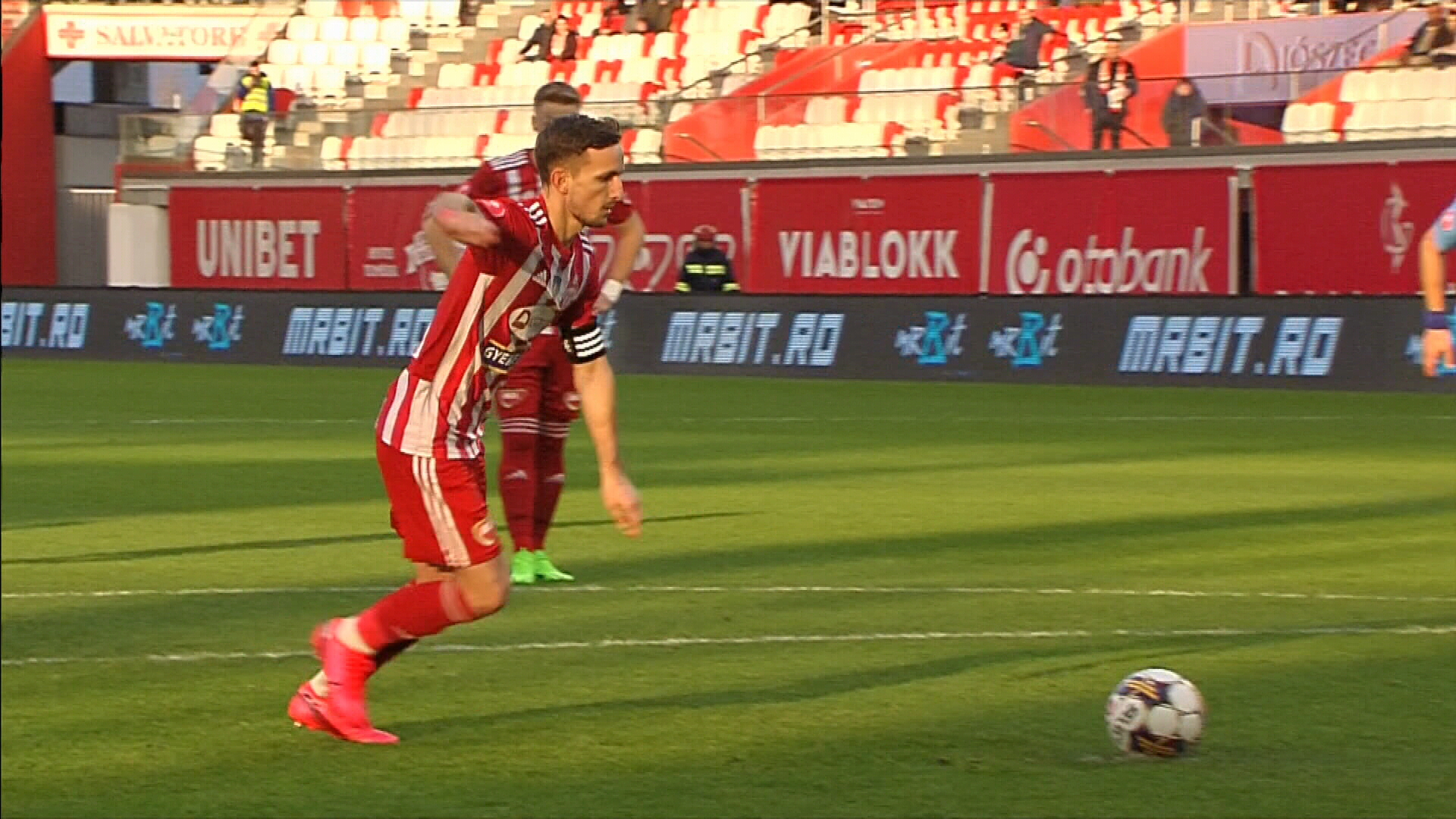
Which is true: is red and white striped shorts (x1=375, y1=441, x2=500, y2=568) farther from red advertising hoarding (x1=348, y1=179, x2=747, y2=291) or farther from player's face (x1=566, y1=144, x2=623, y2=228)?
red advertising hoarding (x1=348, y1=179, x2=747, y2=291)

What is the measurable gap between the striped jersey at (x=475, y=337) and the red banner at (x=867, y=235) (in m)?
23.8

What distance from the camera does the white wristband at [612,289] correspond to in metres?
9.98

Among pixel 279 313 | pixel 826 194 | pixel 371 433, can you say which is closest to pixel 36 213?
pixel 279 313

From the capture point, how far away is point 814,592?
1004cm

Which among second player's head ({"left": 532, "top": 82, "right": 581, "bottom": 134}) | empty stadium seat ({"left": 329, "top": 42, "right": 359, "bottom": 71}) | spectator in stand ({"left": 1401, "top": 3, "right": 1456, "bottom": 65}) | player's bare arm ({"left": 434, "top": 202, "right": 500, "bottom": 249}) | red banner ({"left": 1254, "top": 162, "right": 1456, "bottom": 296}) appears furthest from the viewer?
empty stadium seat ({"left": 329, "top": 42, "right": 359, "bottom": 71})

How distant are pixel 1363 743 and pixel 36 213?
45498 mm

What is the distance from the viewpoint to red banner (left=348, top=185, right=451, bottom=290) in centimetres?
3622

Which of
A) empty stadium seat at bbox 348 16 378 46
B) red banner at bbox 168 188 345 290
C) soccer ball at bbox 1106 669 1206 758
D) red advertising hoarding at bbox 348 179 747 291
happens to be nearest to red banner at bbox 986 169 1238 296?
red advertising hoarding at bbox 348 179 747 291

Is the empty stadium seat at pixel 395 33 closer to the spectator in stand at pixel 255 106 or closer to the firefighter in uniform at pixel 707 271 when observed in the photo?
the spectator in stand at pixel 255 106

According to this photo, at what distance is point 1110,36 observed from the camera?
3247 cm

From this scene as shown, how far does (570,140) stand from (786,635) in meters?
2.96

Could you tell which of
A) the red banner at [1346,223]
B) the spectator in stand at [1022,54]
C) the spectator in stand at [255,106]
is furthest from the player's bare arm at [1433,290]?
the spectator in stand at [255,106]

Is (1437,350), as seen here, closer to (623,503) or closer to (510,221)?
(623,503)

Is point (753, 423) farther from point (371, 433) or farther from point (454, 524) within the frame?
point (454, 524)
